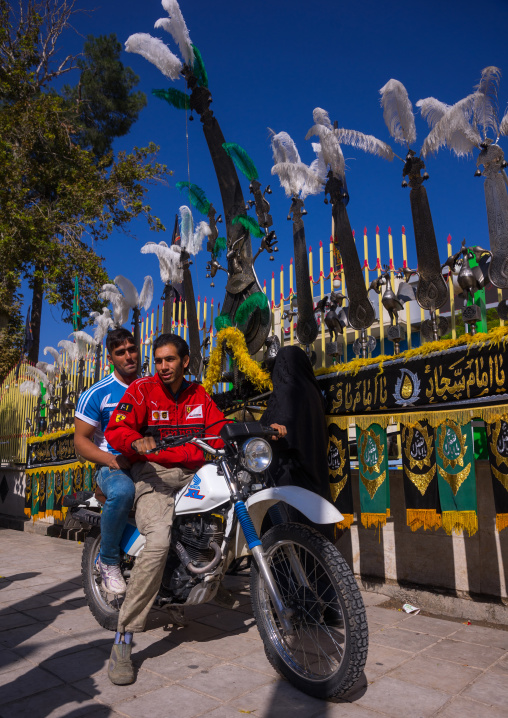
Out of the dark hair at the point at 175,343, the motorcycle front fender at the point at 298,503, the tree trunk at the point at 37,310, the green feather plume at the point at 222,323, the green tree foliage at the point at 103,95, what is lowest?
the motorcycle front fender at the point at 298,503

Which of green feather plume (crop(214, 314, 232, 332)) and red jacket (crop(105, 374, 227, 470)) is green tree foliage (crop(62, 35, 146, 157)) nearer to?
green feather plume (crop(214, 314, 232, 332))

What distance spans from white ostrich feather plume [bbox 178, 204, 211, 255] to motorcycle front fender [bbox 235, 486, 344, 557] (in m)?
5.30

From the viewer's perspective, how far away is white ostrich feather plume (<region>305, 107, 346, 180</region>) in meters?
4.61

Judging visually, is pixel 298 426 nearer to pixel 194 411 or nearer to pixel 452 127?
pixel 194 411

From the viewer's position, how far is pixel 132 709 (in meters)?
2.17

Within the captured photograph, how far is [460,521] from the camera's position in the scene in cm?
326

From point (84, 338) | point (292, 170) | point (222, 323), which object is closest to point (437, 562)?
point (222, 323)

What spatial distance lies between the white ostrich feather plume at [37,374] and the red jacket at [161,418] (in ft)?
24.6

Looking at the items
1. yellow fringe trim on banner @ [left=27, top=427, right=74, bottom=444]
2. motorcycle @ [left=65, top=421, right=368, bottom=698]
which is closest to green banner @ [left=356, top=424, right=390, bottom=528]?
motorcycle @ [left=65, top=421, right=368, bottom=698]

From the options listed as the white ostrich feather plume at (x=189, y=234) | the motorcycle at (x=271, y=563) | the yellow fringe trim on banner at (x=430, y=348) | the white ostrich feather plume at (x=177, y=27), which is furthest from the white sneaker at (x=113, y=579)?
the white ostrich feather plume at (x=177, y=27)

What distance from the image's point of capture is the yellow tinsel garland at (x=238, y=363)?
4.72m

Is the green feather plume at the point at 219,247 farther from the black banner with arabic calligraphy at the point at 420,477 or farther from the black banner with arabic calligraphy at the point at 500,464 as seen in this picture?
the black banner with arabic calligraphy at the point at 500,464

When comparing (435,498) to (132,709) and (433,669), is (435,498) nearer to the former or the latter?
(433,669)

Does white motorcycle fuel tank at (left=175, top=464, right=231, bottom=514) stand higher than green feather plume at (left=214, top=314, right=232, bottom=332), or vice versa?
green feather plume at (left=214, top=314, right=232, bottom=332)
